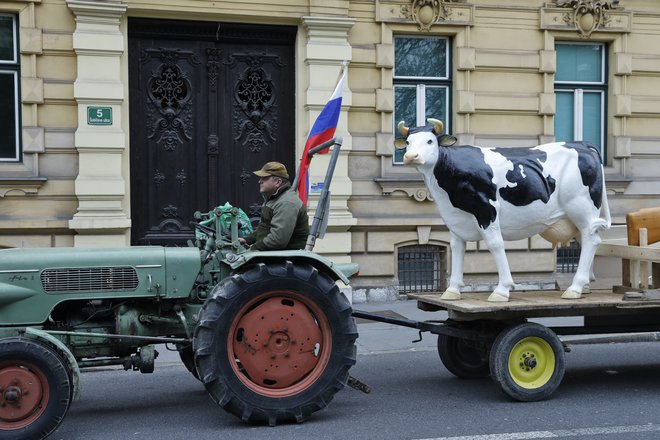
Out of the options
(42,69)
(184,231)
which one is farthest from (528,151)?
(42,69)

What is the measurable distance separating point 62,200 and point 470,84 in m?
6.77

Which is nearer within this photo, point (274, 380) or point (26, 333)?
point (26, 333)

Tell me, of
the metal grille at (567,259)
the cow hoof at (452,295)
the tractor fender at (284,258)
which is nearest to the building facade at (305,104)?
the metal grille at (567,259)

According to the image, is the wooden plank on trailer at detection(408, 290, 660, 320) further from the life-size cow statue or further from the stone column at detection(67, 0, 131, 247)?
the stone column at detection(67, 0, 131, 247)

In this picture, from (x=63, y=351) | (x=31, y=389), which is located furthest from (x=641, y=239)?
(x=31, y=389)

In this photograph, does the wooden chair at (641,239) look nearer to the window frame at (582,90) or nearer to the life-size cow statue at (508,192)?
the life-size cow statue at (508,192)

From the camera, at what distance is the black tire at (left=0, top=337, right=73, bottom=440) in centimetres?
530

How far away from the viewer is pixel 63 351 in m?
5.45

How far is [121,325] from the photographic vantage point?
596 centimetres

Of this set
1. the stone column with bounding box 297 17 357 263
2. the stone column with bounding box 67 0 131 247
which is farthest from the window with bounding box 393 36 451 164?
the stone column with bounding box 67 0 131 247

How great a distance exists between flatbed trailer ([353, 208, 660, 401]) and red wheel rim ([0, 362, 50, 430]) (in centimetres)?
256

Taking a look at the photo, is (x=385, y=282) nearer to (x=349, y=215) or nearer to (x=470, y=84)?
(x=349, y=215)

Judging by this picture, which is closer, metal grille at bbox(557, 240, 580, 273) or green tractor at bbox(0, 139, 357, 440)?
green tractor at bbox(0, 139, 357, 440)

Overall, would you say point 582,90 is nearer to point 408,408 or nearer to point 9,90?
point 408,408
